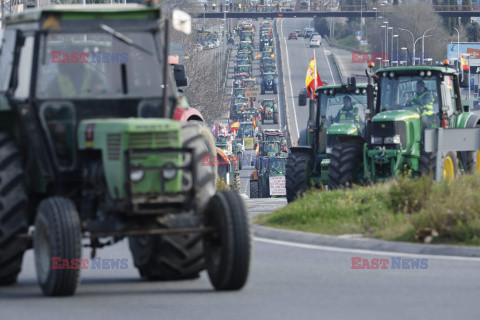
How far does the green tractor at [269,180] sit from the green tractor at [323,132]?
17.8 meters

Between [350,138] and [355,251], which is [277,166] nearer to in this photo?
[350,138]

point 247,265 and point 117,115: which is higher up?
point 117,115

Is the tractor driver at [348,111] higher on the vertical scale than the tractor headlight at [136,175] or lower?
lower

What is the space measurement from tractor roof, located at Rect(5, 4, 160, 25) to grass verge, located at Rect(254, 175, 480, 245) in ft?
18.9

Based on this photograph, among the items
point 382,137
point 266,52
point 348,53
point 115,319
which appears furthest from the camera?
point 348,53

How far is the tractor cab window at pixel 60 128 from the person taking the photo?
11734 mm

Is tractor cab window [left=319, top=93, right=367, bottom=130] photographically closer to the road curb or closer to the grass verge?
the grass verge

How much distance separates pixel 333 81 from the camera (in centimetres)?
13112

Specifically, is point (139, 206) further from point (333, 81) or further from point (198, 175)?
point (333, 81)

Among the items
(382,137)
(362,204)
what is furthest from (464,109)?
Answer: (362,204)

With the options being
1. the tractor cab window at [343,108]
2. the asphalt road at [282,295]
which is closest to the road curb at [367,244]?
the asphalt road at [282,295]

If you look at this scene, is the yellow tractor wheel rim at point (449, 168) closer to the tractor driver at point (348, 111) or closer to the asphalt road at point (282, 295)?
the tractor driver at point (348, 111)

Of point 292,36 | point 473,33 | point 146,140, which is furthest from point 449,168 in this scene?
point 473,33

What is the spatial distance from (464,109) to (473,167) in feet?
4.17
